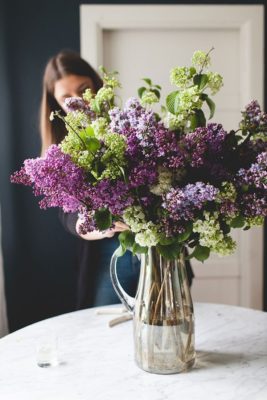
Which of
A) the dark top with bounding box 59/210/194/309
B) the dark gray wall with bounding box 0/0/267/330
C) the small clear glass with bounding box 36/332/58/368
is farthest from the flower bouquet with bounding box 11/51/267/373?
→ the dark gray wall with bounding box 0/0/267/330

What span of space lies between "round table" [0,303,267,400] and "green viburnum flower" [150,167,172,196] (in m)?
0.42

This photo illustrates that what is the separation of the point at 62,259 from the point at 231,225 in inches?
76.8

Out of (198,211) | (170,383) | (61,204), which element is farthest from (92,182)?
(170,383)

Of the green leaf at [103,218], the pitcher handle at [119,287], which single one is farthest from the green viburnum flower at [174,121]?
the pitcher handle at [119,287]

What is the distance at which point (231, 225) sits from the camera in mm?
978

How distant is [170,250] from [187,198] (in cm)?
15

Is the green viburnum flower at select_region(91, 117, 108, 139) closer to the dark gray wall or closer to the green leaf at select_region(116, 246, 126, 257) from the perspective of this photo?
the green leaf at select_region(116, 246, 126, 257)

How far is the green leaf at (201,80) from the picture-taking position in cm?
94

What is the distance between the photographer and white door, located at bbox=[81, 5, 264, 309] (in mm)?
2672

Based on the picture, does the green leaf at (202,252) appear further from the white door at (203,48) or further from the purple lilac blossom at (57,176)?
the white door at (203,48)

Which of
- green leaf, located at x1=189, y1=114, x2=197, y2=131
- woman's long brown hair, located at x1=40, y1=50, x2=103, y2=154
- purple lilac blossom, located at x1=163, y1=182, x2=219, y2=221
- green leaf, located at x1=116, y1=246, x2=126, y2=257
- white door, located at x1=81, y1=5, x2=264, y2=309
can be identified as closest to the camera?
purple lilac blossom, located at x1=163, y1=182, x2=219, y2=221

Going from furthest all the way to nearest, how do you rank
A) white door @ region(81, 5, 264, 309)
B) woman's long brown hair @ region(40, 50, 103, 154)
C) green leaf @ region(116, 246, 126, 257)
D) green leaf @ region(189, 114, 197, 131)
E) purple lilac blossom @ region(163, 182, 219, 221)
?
white door @ region(81, 5, 264, 309)
woman's long brown hair @ region(40, 50, 103, 154)
green leaf @ region(116, 246, 126, 257)
green leaf @ region(189, 114, 197, 131)
purple lilac blossom @ region(163, 182, 219, 221)

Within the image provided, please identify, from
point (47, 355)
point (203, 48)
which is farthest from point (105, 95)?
point (203, 48)

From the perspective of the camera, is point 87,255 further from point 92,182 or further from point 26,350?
point 92,182
